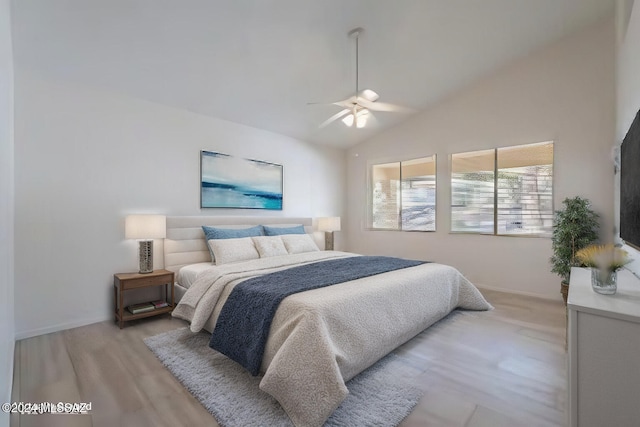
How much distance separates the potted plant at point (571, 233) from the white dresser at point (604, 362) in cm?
231

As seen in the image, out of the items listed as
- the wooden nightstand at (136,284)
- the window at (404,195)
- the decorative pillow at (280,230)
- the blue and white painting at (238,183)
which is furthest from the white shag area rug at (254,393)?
the window at (404,195)

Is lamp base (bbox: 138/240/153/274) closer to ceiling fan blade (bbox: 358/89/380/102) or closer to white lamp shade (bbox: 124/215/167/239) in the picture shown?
white lamp shade (bbox: 124/215/167/239)

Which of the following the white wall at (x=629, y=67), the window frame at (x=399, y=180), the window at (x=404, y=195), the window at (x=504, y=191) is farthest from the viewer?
the window at (x=404, y=195)

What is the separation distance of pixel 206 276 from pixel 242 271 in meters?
0.33

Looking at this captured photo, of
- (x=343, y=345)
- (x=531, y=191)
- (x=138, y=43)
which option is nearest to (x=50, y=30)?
(x=138, y=43)

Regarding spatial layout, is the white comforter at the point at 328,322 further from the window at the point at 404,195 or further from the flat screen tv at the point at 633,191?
the window at the point at 404,195

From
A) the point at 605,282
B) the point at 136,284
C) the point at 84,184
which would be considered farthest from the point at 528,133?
the point at 84,184

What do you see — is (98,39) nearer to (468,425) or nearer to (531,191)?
(468,425)

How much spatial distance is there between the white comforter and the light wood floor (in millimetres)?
303

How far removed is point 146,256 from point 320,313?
2.33m

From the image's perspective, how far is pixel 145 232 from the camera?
3.06 meters

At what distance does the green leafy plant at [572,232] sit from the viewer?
3316 mm

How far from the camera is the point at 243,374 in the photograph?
2061mm

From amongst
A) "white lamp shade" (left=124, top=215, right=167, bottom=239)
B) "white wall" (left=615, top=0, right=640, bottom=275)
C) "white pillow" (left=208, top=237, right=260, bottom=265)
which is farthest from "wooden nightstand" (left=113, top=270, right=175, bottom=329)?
"white wall" (left=615, top=0, right=640, bottom=275)
